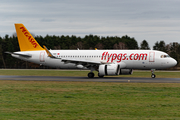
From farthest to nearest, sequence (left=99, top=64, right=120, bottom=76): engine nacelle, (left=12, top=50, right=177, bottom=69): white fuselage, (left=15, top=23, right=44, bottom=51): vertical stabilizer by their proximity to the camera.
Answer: (left=15, top=23, right=44, bottom=51): vertical stabilizer, (left=12, top=50, right=177, bottom=69): white fuselage, (left=99, top=64, right=120, bottom=76): engine nacelle

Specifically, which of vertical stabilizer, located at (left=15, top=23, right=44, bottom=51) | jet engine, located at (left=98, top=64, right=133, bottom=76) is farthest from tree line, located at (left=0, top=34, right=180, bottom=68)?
jet engine, located at (left=98, top=64, right=133, bottom=76)

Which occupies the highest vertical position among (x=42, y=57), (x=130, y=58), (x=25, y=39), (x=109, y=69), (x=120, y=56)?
(x=25, y=39)

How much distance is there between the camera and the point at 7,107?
578 inches

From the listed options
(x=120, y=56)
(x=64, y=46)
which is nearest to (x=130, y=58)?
(x=120, y=56)

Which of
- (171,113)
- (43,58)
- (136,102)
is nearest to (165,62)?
(43,58)

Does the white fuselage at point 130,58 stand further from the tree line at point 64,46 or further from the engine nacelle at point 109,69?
the tree line at point 64,46

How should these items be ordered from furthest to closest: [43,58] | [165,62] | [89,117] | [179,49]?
[179,49]
[43,58]
[165,62]
[89,117]

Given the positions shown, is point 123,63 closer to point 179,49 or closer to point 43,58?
point 43,58

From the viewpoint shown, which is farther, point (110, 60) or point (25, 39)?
point (25, 39)

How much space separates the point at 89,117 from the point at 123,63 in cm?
2835

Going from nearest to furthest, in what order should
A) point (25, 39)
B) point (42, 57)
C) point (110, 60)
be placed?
point (110, 60) → point (42, 57) → point (25, 39)

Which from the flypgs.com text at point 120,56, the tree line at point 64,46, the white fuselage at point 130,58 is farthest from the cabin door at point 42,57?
the tree line at point 64,46

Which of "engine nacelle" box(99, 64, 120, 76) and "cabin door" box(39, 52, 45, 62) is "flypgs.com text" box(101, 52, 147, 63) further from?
"cabin door" box(39, 52, 45, 62)

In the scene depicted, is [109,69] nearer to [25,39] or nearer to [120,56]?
[120,56]
